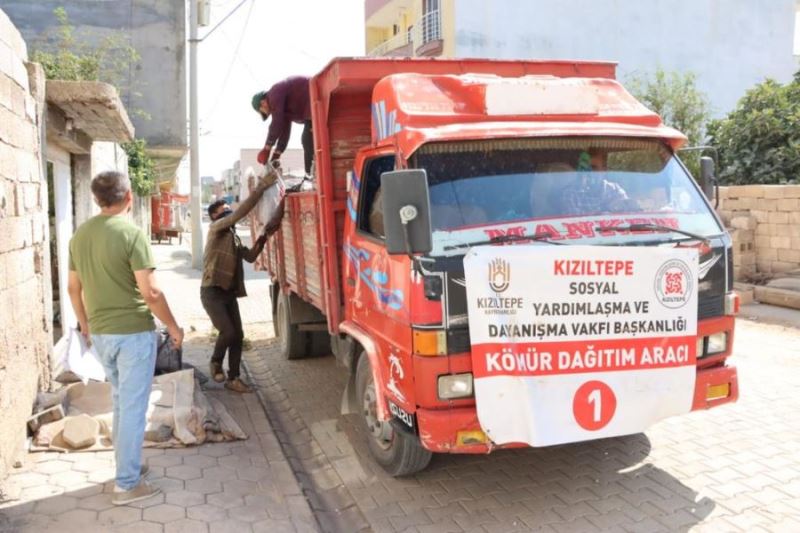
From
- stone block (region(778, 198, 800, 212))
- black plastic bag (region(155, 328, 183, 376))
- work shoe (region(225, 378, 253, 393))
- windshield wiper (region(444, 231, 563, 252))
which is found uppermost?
stone block (region(778, 198, 800, 212))

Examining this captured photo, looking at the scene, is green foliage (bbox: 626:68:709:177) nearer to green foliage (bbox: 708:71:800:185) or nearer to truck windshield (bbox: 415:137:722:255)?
green foliage (bbox: 708:71:800:185)

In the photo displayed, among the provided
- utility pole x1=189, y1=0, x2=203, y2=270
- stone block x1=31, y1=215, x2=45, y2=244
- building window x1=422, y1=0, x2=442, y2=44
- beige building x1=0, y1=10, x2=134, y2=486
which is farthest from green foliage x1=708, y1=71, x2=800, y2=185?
stone block x1=31, y1=215, x2=45, y2=244

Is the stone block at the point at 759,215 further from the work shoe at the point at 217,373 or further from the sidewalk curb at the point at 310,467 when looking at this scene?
the work shoe at the point at 217,373

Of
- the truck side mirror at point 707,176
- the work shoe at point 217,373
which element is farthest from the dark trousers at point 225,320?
the truck side mirror at point 707,176

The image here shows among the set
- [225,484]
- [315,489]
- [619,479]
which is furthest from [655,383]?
[225,484]

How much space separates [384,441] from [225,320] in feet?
8.38

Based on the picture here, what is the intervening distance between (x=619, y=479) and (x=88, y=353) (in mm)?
4276

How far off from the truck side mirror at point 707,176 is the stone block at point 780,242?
670cm

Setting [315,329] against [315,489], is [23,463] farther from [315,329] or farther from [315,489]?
[315,329]

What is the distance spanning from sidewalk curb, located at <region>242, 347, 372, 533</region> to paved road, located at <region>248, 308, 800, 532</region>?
0.04 ft

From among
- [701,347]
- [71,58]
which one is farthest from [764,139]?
[71,58]

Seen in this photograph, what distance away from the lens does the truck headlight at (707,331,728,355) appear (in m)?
3.98

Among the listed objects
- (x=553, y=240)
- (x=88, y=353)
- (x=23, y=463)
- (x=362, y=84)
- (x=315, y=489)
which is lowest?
(x=315, y=489)

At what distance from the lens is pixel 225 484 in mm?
4215
